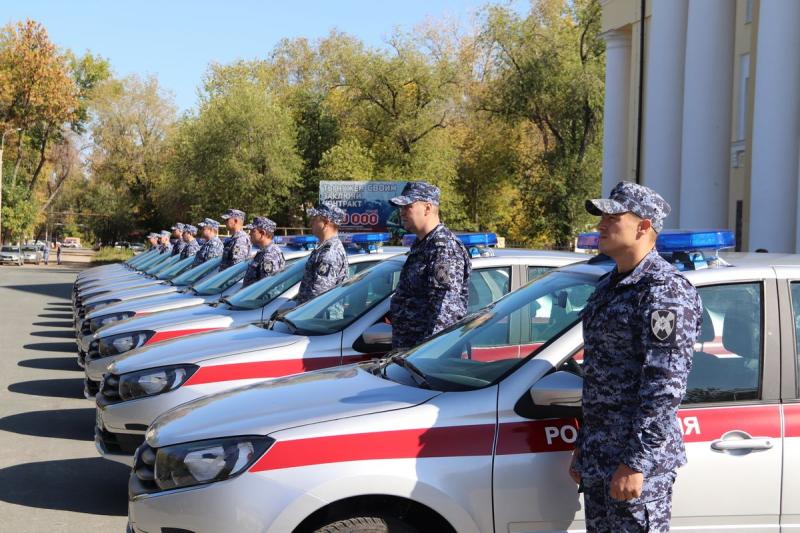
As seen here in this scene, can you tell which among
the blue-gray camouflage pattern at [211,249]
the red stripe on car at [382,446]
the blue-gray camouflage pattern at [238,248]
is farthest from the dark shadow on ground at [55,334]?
the red stripe on car at [382,446]

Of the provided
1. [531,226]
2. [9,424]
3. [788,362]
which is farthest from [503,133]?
[788,362]

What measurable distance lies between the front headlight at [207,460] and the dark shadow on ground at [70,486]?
2.41 m

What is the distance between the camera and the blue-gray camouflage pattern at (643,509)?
3.28 m

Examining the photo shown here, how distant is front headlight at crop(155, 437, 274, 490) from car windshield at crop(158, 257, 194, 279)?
11389 millimetres

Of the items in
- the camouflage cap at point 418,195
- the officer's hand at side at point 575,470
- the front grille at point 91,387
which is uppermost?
the camouflage cap at point 418,195

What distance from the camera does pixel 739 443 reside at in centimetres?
373

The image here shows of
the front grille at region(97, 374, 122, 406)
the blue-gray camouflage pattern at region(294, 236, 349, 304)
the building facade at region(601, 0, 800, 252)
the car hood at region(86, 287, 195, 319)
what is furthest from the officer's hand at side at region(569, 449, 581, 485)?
the building facade at region(601, 0, 800, 252)

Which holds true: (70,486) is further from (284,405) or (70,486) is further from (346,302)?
(284,405)

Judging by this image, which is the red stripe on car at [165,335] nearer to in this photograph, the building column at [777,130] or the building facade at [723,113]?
the building facade at [723,113]

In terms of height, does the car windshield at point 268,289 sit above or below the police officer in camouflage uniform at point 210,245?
below

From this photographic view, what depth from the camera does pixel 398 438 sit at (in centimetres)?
363

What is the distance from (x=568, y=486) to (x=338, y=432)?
2.90 feet

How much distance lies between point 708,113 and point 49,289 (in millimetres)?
19947

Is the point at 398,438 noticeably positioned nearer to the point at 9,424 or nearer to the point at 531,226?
the point at 9,424
